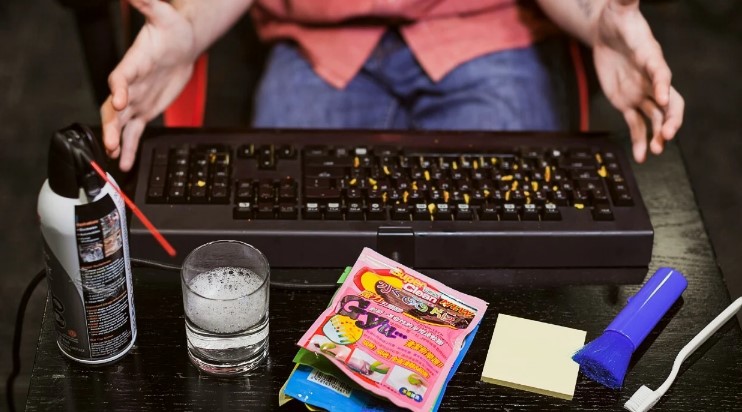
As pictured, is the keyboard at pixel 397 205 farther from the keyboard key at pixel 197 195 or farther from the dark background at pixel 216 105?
the dark background at pixel 216 105

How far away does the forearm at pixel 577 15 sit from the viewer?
1.21 meters

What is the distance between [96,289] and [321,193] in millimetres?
278

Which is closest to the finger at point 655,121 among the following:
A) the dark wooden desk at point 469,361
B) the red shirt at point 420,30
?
the dark wooden desk at point 469,361

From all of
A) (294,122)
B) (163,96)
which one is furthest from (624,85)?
(163,96)

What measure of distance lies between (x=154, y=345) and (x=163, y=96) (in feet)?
1.17

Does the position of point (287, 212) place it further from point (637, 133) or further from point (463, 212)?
point (637, 133)

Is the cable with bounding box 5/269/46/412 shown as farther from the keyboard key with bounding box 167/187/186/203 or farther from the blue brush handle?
the blue brush handle

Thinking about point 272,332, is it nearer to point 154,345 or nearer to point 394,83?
point 154,345

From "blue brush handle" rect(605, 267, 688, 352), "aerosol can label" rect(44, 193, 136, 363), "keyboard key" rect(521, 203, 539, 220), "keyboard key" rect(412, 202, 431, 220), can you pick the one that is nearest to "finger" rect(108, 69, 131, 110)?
"aerosol can label" rect(44, 193, 136, 363)

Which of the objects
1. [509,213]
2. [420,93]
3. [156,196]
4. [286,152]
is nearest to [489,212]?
[509,213]

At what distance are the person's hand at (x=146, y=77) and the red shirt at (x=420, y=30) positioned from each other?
0.26 meters

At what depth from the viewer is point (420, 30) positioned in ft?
4.50

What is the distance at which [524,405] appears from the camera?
0.83m

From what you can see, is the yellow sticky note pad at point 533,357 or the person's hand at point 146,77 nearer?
the yellow sticky note pad at point 533,357
